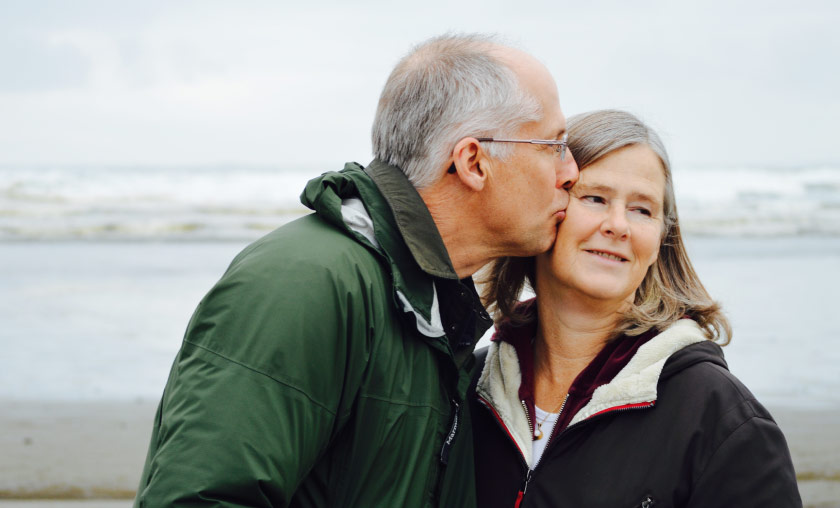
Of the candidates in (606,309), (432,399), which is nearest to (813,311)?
(606,309)

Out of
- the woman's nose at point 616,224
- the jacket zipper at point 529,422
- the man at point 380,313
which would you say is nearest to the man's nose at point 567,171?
the man at point 380,313

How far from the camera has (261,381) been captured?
1.89 meters

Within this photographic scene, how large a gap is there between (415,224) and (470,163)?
29cm

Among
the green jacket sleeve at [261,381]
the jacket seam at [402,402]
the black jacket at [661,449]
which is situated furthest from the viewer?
the black jacket at [661,449]

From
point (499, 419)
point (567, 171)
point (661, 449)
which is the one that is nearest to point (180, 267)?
point (499, 419)

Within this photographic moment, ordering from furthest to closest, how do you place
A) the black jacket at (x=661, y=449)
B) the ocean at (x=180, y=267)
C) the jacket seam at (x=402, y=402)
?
the ocean at (x=180, y=267) → the black jacket at (x=661, y=449) → the jacket seam at (x=402, y=402)

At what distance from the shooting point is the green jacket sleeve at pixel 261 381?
182cm

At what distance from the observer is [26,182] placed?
95.0 ft

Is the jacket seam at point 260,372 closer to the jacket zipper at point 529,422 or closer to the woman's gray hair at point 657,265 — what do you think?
the jacket zipper at point 529,422

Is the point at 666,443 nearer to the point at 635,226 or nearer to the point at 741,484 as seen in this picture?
the point at 741,484

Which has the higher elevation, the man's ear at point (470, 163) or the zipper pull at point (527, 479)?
the man's ear at point (470, 163)

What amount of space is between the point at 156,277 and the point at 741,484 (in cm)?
1168

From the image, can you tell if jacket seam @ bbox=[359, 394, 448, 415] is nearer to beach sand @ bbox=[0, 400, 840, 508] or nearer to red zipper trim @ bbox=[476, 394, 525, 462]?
red zipper trim @ bbox=[476, 394, 525, 462]

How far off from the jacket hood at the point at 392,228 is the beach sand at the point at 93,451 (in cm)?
393
